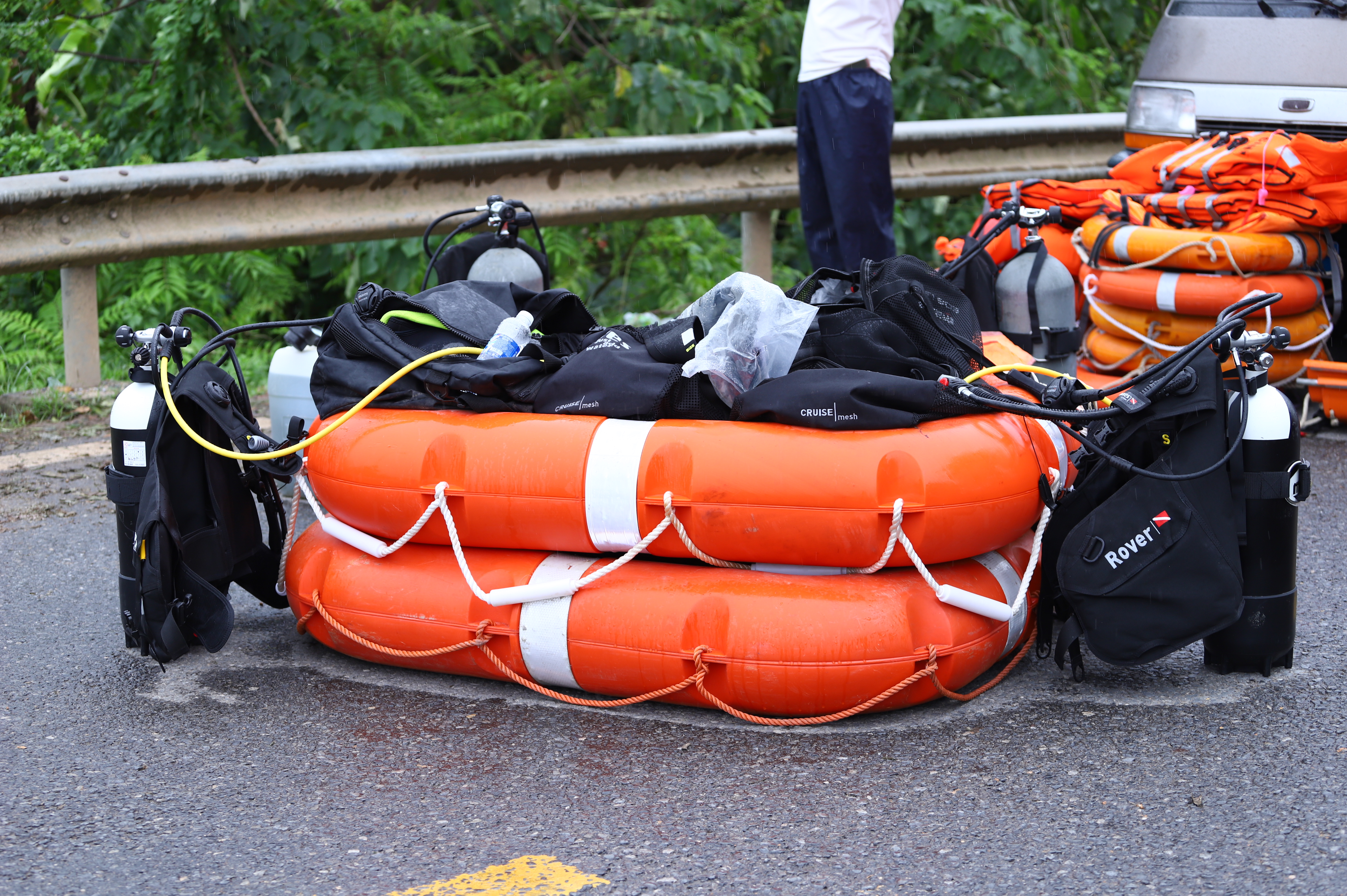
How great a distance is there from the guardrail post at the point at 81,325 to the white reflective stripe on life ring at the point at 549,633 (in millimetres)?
3710

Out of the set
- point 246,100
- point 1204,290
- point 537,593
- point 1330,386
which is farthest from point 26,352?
point 1330,386

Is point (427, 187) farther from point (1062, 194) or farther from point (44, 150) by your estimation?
point (1062, 194)

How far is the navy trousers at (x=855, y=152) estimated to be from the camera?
6.19 meters

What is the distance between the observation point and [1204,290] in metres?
5.77

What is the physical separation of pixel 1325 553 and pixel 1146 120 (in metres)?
3.41

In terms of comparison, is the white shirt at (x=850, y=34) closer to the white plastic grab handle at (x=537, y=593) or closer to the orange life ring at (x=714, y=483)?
the orange life ring at (x=714, y=483)

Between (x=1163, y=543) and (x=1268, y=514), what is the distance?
292mm

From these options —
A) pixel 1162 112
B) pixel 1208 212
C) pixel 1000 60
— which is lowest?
pixel 1208 212

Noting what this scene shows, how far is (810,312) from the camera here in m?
3.48

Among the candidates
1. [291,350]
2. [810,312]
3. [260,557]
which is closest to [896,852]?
[810,312]

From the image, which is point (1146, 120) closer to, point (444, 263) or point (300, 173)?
point (444, 263)

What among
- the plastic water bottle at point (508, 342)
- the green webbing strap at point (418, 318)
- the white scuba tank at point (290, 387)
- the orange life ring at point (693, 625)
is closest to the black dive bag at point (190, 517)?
the orange life ring at point (693, 625)

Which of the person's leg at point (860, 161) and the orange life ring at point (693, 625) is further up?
the person's leg at point (860, 161)

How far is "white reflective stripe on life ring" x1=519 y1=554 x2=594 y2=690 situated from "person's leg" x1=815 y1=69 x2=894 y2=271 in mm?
3271
